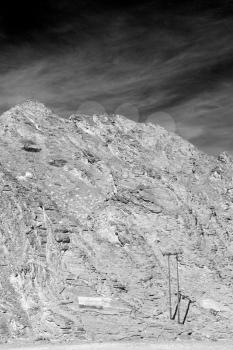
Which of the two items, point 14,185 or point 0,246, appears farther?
point 14,185

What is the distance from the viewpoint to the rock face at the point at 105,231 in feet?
178

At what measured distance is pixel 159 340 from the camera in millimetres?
53875

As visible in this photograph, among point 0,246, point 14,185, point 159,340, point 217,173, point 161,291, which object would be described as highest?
point 217,173

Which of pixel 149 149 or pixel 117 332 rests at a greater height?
pixel 149 149

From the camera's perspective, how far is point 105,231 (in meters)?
64.0

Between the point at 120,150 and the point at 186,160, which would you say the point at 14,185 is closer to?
the point at 120,150

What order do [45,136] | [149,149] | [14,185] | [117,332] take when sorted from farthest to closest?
[149,149], [45,136], [14,185], [117,332]

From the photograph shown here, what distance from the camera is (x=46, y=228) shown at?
6028 centimetres

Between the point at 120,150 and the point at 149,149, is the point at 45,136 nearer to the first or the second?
the point at 120,150

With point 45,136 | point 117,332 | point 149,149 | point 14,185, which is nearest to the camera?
point 117,332

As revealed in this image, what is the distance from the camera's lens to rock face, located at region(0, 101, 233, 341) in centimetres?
5438

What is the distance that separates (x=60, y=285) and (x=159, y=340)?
11.4 meters

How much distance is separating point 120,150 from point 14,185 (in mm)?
19110

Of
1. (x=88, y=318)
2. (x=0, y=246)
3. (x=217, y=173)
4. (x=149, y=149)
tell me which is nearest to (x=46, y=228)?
(x=0, y=246)
